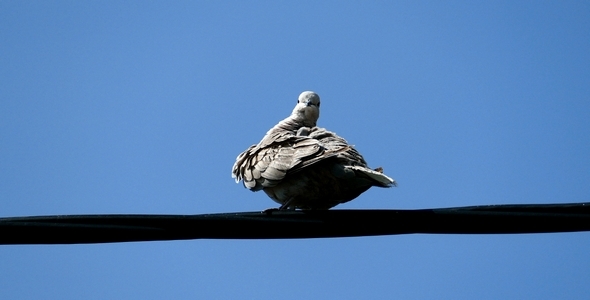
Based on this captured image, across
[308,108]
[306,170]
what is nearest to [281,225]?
[306,170]

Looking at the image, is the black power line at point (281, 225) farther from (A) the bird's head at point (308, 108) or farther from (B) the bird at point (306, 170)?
(A) the bird's head at point (308, 108)

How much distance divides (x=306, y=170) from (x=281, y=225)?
4.86 feet

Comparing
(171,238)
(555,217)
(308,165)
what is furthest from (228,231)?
(555,217)

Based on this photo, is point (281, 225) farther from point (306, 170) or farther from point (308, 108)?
point (308, 108)

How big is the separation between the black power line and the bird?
866mm

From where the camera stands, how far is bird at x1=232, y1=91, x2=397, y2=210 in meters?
7.54

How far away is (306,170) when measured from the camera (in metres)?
7.67

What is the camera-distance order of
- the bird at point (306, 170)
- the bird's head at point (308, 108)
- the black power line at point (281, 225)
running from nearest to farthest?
the black power line at point (281, 225), the bird at point (306, 170), the bird's head at point (308, 108)

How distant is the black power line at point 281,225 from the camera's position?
19.6ft

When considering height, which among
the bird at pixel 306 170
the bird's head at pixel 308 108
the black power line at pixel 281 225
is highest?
the bird's head at pixel 308 108

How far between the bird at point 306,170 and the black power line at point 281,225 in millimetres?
866

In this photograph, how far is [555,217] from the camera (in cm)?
596

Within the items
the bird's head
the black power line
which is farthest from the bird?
the black power line

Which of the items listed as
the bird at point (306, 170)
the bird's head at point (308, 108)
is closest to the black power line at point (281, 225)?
the bird at point (306, 170)
